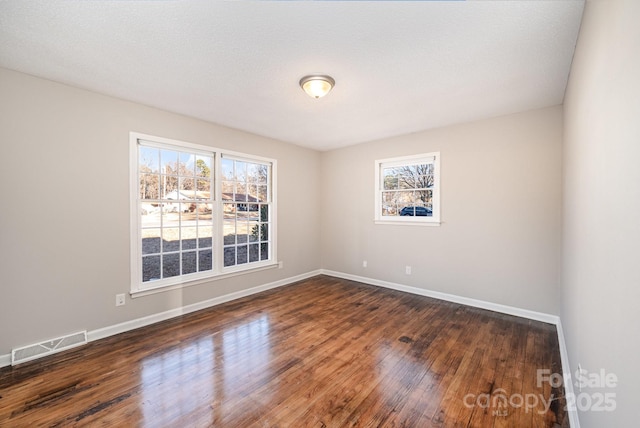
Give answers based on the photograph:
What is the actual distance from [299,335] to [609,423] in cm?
237

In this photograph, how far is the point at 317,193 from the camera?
5.60m

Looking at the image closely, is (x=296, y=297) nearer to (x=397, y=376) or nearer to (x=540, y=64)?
(x=397, y=376)

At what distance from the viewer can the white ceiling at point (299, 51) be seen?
172 cm

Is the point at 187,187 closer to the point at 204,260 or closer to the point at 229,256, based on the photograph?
the point at 204,260

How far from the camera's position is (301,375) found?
2217 millimetres

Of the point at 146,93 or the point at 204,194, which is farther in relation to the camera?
the point at 204,194

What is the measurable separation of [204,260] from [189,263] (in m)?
0.21

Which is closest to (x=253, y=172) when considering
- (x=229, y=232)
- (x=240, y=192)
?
(x=240, y=192)

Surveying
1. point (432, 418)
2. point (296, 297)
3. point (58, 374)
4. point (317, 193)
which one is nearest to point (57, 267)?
point (58, 374)

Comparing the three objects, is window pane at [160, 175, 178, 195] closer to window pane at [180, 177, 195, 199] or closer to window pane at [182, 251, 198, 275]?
window pane at [180, 177, 195, 199]

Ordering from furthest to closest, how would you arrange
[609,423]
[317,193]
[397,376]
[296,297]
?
[317,193] → [296,297] → [397,376] → [609,423]

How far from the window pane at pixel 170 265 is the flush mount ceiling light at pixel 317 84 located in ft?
8.83

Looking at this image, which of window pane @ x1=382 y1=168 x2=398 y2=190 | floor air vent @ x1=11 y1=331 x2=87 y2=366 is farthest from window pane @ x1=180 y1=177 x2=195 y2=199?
window pane @ x1=382 y1=168 x2=398 y2=190

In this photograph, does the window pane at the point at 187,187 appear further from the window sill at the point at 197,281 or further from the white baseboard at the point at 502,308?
the white baseboard at the point at 502,308
